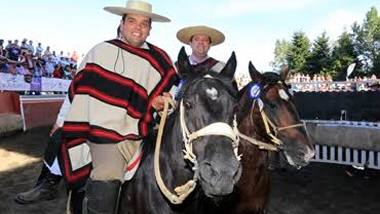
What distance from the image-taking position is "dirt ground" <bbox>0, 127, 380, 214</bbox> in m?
7.50

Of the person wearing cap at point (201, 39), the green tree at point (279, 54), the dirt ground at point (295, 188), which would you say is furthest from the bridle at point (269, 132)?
the green tree at point (279, 54)

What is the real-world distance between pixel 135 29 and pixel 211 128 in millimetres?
1339

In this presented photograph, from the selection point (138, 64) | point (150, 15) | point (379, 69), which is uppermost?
point (150, 15)

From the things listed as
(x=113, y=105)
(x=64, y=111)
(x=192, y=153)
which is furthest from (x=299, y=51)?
(x=192, y=153)

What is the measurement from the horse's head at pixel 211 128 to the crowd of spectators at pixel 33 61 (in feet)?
42.4

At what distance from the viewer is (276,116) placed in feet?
15.8

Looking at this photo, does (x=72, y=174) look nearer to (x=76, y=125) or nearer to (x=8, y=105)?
(x=76, y=125)

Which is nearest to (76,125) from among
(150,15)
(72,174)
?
(72,174)

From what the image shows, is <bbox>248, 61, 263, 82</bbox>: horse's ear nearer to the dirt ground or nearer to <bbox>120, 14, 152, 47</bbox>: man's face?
<bbox>120, 14, 152, 47</bbox>: man's face

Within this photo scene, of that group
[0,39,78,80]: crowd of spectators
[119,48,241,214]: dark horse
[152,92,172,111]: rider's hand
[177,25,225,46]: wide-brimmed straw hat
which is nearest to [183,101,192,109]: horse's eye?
[119,48,241,214]: dark horse

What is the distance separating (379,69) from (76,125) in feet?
177

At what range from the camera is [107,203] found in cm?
326

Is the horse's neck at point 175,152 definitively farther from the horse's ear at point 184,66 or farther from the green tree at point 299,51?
the green tree at point 299,51

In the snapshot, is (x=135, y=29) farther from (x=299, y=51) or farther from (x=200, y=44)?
(x=299, y=51)
